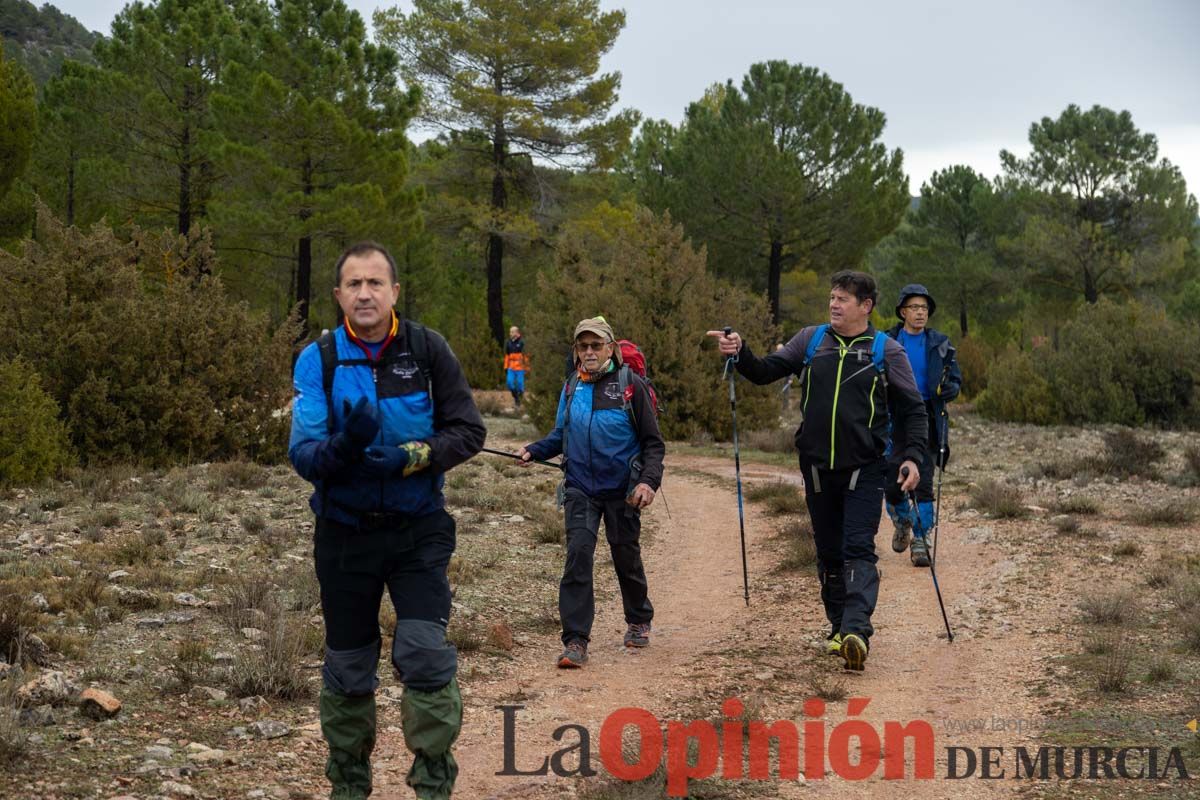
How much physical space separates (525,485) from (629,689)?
853 centimetres

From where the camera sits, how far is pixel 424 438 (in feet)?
13.6

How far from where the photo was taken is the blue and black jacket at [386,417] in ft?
13.2

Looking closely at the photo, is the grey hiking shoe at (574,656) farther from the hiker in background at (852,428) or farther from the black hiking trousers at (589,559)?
the hiker in background at (852,428)

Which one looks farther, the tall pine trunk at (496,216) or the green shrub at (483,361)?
the green shrub at (483,361)

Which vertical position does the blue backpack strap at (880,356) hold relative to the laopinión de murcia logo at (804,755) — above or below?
above

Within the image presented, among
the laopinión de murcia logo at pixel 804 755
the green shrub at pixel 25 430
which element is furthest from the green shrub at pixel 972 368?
the laopinión de murcia logo at pixel 804 755

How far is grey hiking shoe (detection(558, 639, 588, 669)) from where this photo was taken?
687cm

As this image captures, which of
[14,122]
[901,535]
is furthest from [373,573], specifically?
[14,122]

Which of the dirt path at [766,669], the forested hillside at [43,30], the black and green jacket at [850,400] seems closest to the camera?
the dirt path at [766,669]

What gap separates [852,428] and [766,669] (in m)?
1.46

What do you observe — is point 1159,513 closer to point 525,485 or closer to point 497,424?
point 525,485

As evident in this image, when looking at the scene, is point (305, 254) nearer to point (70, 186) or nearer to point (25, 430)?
point (70, 186)

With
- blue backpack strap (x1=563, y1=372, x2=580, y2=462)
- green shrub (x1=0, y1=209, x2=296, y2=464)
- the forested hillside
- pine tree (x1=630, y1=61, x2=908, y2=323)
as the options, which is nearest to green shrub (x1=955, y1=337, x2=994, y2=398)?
pine tree (x1=630, y1=61, x2=908, y2=323)

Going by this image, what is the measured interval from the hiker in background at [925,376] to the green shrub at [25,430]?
26.9ft
